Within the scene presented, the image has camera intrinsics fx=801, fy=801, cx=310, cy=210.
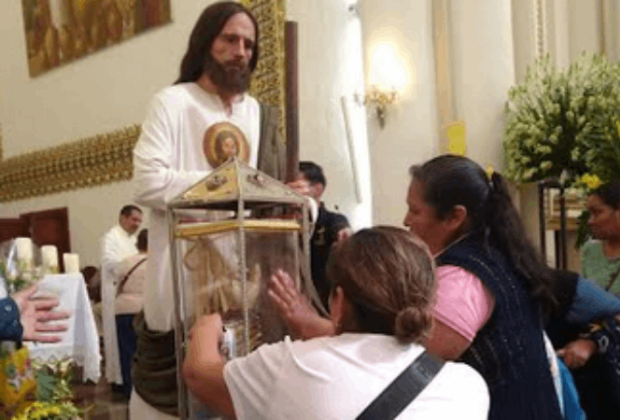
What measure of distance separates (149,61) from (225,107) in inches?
306

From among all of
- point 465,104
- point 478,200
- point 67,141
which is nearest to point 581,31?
point 465,104

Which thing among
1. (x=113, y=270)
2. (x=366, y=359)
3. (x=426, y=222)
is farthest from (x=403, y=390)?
(x=113, y=270)

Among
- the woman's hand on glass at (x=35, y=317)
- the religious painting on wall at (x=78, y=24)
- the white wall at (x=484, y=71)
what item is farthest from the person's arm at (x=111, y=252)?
the woman's hand on glass at (x=35, y=317)

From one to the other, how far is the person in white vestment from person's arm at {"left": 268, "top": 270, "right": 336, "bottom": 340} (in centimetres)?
529

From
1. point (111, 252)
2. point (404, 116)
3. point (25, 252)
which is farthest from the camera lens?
point (111, 252)

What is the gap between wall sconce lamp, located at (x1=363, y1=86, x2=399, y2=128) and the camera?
6660 mm

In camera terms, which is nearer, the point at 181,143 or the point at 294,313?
the point at 294,313

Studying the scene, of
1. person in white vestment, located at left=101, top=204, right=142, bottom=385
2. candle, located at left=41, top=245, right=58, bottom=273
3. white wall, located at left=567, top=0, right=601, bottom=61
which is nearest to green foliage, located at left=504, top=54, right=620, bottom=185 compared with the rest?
white wall, located at left=567, top=0, right=601, bottom=61

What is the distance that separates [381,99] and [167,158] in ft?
15.0

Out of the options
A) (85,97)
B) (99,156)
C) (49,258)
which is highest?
(85,97)

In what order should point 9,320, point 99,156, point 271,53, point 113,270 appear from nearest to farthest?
point 9,320 < point 271,53 < point 113,270 < point 99,156

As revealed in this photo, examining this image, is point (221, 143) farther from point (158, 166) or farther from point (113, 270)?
point (113, 270)

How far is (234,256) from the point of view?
1936mm

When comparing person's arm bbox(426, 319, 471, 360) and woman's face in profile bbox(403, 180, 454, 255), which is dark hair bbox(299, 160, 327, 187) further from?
person's arm bbox(426, 319, 471, 360)
